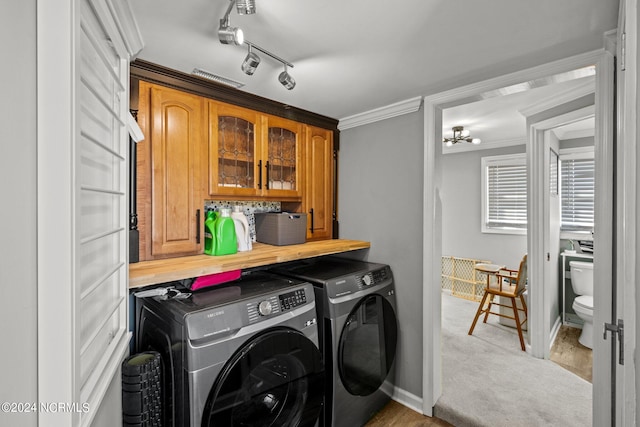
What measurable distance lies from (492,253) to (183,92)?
4568 mm

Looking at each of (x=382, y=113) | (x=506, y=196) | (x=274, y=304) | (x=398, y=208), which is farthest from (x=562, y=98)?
(x=274, y=304)

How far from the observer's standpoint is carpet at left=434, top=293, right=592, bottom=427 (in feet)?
6.61

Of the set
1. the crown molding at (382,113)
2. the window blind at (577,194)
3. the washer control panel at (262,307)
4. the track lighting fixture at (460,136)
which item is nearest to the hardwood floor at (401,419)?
the washer control panel at (262,307)

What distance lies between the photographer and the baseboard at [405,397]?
7.18 ft

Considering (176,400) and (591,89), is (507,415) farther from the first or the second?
(591,89)

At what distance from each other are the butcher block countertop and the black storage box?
1.9 inches

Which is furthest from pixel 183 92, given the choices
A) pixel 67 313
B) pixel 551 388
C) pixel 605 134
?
pixel 551 388

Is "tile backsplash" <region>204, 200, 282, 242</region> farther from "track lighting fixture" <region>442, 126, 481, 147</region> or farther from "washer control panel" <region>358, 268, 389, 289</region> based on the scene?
"track lighting fixture" <region>442, 126, 481, 147</region>

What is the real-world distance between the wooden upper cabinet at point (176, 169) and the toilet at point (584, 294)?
Answer: 3606mm

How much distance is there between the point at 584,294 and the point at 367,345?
2.73 metres

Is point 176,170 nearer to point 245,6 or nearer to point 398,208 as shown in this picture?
point 245,6
